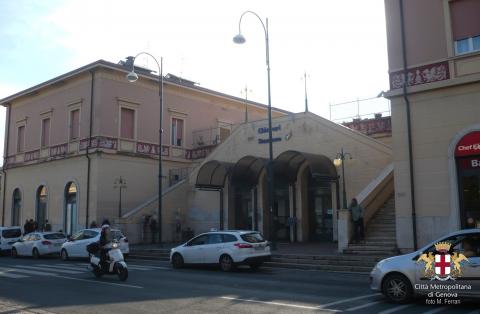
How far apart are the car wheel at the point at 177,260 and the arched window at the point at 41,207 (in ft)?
66.5

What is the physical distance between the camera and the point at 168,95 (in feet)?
120

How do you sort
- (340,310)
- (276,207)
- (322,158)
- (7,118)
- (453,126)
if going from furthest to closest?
(7,118) → (276,207) → (322,158) → (453,126) → (340,310)

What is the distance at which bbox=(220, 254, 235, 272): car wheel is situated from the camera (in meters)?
17.7

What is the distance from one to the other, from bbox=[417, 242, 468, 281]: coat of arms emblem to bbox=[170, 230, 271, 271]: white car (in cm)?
841

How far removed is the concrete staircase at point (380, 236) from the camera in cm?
1845

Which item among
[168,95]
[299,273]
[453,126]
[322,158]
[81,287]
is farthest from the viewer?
[168,95]

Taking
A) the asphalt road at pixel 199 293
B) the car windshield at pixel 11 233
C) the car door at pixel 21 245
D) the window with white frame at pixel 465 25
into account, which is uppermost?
the window with white frame at pixel 465 25

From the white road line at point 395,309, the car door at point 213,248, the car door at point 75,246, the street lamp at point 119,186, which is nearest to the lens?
the white road line at point 395,309

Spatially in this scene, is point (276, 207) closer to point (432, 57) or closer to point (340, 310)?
point (432, 57)

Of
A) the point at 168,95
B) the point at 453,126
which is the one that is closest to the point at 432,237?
the point at 453,126

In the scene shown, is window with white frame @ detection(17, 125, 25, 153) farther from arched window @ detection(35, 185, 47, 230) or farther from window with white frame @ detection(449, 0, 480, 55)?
window with white frame @ detection(449, 0, 480, 55)

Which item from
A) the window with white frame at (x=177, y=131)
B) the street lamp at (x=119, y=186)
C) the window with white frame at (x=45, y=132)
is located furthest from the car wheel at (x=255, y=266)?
the window with white frame at (x=45, y=132)

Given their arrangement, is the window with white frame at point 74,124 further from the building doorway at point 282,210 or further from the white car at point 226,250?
the white car at point 226,250

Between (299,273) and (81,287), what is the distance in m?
6.79
